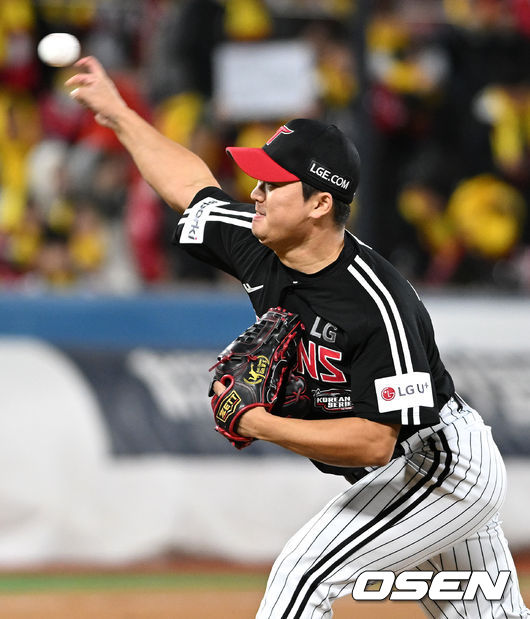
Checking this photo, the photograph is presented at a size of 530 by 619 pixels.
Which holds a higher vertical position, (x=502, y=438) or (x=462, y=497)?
(x=502, y=438)

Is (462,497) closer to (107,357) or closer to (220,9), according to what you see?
(107,357)

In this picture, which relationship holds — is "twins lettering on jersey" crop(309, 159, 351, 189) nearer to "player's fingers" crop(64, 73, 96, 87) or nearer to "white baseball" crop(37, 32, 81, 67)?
"white baseball" crop(37, 32, 81, 67)

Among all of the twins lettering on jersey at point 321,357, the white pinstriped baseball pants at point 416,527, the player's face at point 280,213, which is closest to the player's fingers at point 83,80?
the player's face at point 280,213

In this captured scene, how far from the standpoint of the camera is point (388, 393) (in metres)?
3.51

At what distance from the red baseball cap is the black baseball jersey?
262 mm

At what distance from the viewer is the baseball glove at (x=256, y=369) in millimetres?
3479

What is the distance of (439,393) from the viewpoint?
3918 millimetres

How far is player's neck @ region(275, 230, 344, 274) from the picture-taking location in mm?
3736

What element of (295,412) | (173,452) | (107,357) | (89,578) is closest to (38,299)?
(107,357)

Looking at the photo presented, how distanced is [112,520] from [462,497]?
3455 millimetres

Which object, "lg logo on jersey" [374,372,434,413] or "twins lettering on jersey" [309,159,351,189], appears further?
"twins lettering on jersey" [309,159,351,189]

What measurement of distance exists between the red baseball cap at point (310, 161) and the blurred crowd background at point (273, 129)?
12.4 ft

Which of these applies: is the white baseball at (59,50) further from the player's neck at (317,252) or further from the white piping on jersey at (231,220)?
the player's neck at (317,252)

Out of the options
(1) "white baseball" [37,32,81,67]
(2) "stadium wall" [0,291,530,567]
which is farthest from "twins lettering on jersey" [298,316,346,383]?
(2) "stadium wall" [0,291,530,567]
